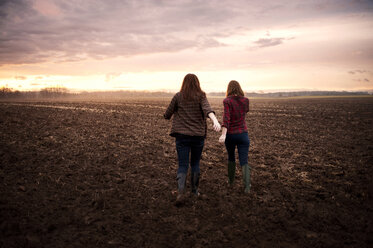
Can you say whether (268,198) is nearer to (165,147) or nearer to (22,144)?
(165,147)

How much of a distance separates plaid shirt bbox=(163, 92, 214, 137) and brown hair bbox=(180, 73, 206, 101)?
0.09m

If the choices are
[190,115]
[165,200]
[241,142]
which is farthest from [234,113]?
[165,200]

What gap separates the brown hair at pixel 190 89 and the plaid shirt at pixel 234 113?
79cm

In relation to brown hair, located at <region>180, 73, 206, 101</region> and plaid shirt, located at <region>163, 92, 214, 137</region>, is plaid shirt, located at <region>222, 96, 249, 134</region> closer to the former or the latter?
plaid shirt, located at <region>163, 92, 214, 137</region>

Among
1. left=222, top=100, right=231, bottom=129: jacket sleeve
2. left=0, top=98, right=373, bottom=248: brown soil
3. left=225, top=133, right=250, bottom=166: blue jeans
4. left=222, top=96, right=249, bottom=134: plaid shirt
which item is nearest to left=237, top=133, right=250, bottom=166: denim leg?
left=225, top=133, right=250, bottom=166: blue jeans

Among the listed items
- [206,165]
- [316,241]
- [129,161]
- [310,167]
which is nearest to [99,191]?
[129,161]

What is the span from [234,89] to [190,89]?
1097 mm

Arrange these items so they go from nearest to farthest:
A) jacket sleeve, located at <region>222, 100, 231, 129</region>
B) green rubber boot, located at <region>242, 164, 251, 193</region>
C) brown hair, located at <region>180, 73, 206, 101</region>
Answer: brown hair, located at <region>180, 73, 206, 101</region> < jacket sleeve, located at <region>222, 100, 231, 129</region> < green rubber boot, located at <region>242, 164, 251, 193</region>

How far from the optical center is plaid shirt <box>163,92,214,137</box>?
4184mm

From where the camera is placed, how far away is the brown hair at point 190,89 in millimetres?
4090

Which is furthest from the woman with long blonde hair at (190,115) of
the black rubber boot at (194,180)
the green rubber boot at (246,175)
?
the green rubber boot at (246,175)

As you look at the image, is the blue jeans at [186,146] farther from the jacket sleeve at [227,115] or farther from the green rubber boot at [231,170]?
the green rubber boot at [231,170]

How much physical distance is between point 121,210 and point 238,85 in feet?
11.4

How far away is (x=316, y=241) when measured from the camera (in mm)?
3639
